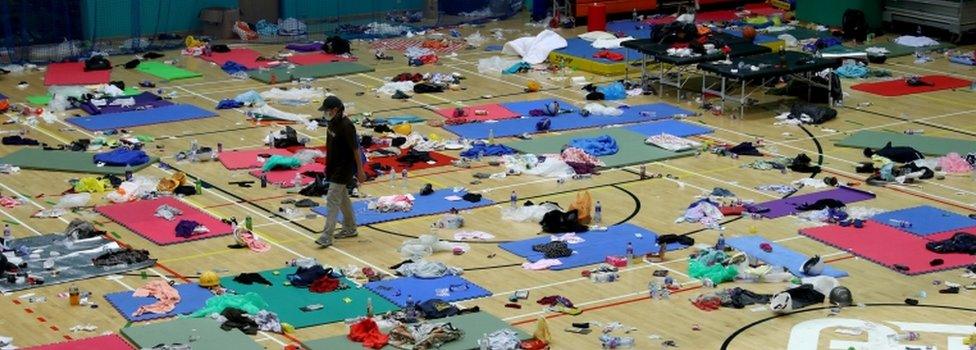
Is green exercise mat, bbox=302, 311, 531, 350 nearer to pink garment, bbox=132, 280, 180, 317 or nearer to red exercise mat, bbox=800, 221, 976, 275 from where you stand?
pink garment, bbox=132, 280, 180, 317

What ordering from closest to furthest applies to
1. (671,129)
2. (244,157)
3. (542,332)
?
(542,332) → (244,157) → (671,129)

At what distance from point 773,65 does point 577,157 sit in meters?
6.59

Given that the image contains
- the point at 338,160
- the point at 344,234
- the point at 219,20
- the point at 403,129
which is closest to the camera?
the point at 338,160

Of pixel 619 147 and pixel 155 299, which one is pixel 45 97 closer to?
pixel 619 147

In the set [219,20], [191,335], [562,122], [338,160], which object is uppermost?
[338,160]

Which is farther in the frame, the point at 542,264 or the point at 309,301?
the point at 542,264

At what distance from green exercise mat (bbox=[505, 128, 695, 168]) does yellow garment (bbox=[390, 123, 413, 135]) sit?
1.88 meters

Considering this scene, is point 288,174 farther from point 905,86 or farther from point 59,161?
point 905,86

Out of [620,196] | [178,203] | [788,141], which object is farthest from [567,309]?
[788,141]

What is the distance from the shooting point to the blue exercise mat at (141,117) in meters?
30.5

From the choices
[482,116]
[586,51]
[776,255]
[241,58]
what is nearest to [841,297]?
[776,255]

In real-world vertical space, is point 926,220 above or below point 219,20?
above

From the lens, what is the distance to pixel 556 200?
25.1 m

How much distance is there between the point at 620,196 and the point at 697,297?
5.28 meters
